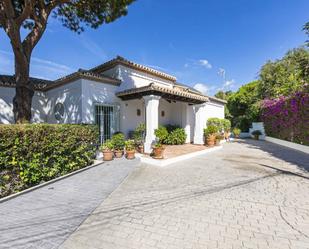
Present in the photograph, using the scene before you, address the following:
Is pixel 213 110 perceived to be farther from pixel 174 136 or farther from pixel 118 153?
pixel 118 153

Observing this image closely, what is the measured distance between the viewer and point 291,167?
890cm

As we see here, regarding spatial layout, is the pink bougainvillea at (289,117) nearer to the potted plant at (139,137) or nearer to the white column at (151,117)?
the white column at (151,117)

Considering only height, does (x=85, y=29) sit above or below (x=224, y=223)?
above

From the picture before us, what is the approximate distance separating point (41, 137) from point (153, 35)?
12.9 meters

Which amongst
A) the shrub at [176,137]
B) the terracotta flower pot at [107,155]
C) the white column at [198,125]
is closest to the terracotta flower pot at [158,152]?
the terracotta flower pot at [107,155]

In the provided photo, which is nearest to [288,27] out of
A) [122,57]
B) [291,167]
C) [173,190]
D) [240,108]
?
[291,167]

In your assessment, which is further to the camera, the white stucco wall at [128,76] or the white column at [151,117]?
the white stucco wall at [128,76]

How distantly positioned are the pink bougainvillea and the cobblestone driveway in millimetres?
7391

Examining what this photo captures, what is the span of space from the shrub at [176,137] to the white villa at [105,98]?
1759 mm

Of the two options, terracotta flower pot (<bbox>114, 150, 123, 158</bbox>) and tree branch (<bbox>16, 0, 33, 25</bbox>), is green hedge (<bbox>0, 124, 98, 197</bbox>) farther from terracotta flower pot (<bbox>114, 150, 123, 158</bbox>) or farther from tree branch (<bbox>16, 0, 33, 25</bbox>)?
tree branch (<bbox>16, 0, 33, 25</bbox>)

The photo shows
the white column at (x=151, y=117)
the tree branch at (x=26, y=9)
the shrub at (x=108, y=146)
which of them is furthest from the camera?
the white column at (x=151, y=117)

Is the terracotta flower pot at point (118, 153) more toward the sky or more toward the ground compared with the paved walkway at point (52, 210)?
more toward the sky

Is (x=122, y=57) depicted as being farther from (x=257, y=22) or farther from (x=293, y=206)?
(x=293, y=206)

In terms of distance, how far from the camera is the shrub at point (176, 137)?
15320 mm
